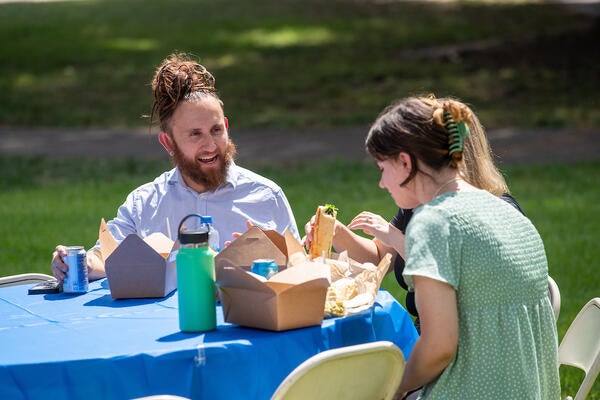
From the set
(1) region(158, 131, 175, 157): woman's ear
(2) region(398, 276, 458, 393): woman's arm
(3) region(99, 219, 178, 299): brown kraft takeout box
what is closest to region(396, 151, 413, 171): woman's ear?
(2) region(398, 276, 458, 393): woman's arm

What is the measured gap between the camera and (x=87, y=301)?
3.61 metres

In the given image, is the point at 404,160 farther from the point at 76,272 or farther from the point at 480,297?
the point at 76,272

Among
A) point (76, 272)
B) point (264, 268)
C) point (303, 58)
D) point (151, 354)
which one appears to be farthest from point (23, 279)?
point (303, 58)

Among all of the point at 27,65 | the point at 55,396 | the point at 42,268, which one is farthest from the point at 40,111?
the point at 55,396

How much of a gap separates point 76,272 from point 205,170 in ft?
3.41

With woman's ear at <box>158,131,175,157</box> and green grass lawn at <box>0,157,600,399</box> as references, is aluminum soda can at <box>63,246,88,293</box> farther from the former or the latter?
green grass lawn at <box>0,157,600,399</box>

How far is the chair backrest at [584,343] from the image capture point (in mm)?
3518

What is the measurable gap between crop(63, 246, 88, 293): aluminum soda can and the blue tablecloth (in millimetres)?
356

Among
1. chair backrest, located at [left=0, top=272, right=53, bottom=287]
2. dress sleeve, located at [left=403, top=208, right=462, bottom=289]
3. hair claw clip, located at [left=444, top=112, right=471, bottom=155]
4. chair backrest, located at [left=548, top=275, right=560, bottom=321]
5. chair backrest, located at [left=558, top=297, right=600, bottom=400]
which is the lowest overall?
chair backrest, located at [left=558, top=297, right=600, bottom=400]

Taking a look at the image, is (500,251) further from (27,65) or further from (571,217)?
(27,65)

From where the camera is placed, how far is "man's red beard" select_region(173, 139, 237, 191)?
4.61 meters

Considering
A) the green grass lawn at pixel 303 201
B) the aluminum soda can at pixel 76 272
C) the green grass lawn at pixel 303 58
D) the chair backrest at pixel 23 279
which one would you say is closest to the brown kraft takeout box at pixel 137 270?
the aluminum soda can at pixel 76 272

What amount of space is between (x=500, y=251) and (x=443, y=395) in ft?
1.47

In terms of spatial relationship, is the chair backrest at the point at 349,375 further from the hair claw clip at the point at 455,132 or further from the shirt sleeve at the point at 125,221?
the shirt sleeve at the point at 125,221
